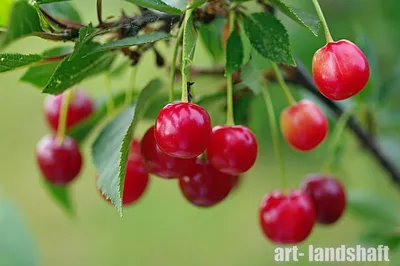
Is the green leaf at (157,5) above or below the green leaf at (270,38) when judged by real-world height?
above

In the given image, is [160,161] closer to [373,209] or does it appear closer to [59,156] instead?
[59,156]

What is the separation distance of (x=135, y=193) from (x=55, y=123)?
336 mm

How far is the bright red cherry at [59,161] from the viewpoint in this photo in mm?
1131

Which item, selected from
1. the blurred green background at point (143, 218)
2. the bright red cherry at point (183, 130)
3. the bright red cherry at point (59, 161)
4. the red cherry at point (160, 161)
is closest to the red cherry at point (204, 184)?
the red cherry at point (160, 161)

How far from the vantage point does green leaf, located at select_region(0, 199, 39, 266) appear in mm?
1425

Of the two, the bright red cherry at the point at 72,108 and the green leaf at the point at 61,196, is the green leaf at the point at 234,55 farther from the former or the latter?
the green leaf at the point at 61,196

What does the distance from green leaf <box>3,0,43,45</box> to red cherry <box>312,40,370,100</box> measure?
1.18 ft

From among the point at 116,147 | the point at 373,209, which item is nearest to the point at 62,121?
the point at 116,147

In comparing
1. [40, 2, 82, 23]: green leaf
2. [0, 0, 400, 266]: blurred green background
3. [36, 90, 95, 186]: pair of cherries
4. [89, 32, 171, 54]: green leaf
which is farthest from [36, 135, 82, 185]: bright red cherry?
[0, 0, 400, 266]: blurred green background

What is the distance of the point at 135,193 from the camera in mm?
1022

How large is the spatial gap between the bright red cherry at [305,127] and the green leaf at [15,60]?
40cm

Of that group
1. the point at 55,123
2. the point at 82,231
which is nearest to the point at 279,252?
the point at 55,123

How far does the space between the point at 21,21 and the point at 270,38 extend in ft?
1.07

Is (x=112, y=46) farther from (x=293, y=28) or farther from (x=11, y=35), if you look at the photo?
(x=293, y=28)
